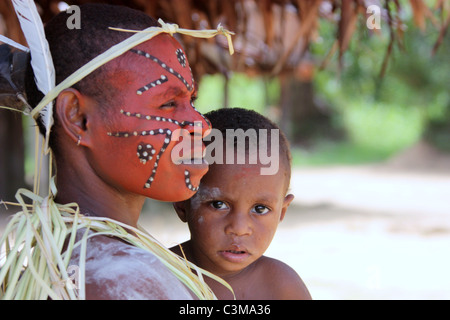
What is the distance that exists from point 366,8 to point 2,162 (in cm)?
629

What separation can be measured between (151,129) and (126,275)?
42 cm

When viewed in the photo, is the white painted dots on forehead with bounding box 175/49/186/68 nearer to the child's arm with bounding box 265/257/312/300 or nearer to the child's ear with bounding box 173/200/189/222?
the child's ear with bounding box 173/200/189/222

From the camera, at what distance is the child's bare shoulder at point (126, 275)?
1.26 m

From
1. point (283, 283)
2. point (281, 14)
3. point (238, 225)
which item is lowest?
point (283, 283)

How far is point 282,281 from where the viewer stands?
2.04 meters

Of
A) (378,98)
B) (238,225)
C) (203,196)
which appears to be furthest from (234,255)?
(378,98)

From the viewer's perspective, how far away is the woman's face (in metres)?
1.50

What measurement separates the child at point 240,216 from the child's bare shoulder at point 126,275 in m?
0.57

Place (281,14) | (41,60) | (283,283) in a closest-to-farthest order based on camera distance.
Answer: (41,60) < (283,283) < (281,14)

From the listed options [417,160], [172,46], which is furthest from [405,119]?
[172,46]

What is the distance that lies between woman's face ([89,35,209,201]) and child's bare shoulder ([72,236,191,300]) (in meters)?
0.24

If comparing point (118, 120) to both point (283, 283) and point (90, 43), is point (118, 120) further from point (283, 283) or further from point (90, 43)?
point (283, 283)

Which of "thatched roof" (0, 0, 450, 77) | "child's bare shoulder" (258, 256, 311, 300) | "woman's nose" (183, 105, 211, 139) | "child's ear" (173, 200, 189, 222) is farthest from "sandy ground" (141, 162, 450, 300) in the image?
"woman's nose" (183, 105, 211, 139)

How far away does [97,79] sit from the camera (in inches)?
58.0
